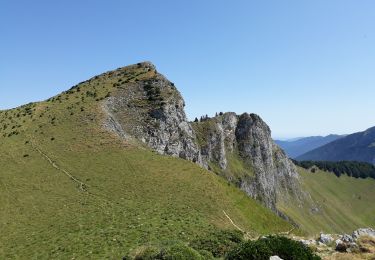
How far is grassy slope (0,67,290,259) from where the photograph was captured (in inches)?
1924

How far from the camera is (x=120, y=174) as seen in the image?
7256cm

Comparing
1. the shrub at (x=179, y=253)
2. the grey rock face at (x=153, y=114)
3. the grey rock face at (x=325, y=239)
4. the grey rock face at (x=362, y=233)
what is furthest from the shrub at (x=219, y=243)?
the grey rock face at (x=153, y=114)

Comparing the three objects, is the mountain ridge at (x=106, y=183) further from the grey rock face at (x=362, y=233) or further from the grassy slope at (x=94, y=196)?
the grey rock face at (x=362, y=233)

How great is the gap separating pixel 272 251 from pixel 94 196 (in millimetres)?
43468

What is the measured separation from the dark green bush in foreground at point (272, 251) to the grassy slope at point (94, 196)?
2100cm

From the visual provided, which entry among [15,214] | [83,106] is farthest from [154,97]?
[15,214]

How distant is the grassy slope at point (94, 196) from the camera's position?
1924 inches

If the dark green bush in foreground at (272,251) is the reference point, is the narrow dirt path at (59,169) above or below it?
above

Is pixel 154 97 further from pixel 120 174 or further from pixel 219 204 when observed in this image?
pixel 219 204

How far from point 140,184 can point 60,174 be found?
14713 mm

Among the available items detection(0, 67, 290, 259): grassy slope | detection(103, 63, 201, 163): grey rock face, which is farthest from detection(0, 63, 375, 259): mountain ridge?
detection(103, 63, 201, 163): grey rock face

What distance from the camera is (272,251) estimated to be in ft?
83.8

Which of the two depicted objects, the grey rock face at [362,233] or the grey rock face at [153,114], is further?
the grey rock face at [153,114]

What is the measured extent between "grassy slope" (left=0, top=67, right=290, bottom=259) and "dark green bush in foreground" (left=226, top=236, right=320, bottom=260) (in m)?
21.0
